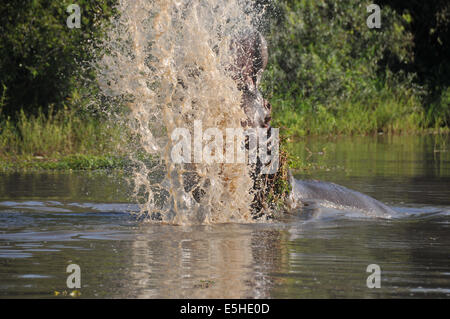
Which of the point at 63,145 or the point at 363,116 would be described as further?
the point at 363,116

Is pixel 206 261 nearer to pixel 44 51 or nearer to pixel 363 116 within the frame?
pixel 44 51

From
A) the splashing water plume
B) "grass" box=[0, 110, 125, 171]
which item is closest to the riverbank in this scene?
"grass" box=[0, 110, 125, 171]

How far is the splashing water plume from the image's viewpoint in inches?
339

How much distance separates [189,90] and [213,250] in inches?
85.1

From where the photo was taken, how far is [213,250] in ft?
22.9

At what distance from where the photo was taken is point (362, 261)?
21.5 feet

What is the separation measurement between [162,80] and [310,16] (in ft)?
50.1

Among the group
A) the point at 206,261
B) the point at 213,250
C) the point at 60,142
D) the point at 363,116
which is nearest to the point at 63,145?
the point at 60,142

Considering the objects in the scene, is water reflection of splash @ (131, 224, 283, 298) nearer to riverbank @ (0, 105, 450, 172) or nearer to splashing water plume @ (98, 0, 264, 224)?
splashing water plume @ (98, 0, 264, 224)

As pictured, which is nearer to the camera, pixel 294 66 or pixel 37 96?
pixel 37 96

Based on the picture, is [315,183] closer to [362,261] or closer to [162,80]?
[162,80]

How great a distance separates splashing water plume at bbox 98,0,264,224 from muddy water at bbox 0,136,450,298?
1.16 ft

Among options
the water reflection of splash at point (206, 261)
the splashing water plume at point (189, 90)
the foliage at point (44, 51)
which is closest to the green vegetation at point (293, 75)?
the foliage at point (44, 51)
